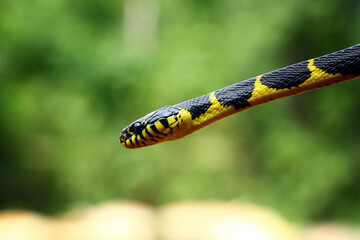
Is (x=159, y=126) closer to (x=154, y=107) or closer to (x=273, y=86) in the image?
(x=273, y=86)

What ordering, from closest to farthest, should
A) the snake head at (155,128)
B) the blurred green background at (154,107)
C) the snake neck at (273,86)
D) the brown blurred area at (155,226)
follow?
1. the snake neck at (273,86)
2. the snake head at (155,128)
3. the brown blurred area at (155,226)
4. the blurred green background at (154,107)

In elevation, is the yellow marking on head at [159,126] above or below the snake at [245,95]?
below

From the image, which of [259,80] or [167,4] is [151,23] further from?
[259,80]

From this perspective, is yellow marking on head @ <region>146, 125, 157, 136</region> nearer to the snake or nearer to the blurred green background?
the snake

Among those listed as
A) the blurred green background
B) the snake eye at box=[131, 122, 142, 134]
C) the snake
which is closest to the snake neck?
the snake

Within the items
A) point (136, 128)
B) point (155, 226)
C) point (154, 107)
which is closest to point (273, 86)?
point (136, 128)

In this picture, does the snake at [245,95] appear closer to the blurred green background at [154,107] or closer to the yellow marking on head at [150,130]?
the yellow marking on head at [150,130]

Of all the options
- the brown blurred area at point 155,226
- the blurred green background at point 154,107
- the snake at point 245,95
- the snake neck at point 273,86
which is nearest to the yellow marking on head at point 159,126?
the snake at point 245,95
